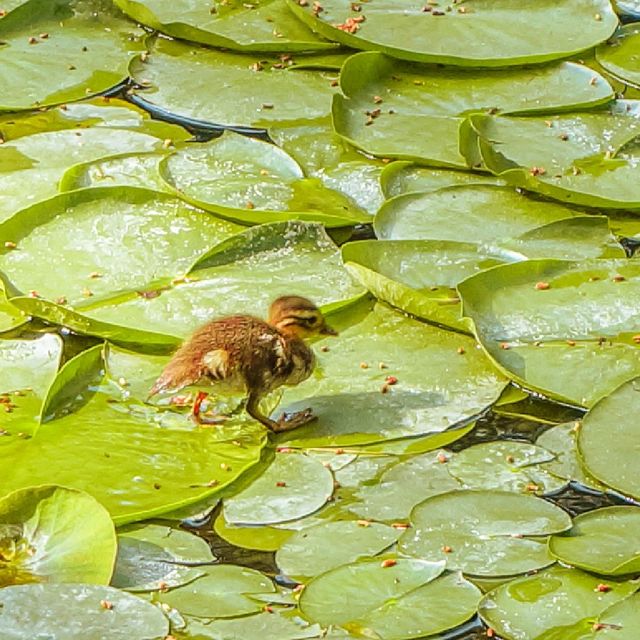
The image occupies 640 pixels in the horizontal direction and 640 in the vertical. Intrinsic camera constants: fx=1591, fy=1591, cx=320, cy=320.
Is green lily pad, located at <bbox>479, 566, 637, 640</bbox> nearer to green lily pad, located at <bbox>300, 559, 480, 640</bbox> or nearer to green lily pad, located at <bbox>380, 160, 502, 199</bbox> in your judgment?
green lily pad, located at <bbox>300, 559, 480, 640</bbox>

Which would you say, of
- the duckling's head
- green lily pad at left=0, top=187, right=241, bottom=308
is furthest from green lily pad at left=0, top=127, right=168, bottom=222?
the duckling's head

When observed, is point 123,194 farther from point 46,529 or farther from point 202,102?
point 46,529

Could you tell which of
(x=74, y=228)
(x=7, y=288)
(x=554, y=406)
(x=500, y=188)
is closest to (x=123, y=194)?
(x=74, y=228)

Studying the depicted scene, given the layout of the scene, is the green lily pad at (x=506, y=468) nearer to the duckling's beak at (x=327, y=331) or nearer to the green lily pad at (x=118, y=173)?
the duckling's beak at (x=327, y=331)

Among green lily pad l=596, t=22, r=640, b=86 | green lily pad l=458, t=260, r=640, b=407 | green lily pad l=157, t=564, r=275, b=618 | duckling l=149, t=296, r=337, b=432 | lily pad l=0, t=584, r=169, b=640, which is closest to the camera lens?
lily pad l=0, t=584, r=169, b=640

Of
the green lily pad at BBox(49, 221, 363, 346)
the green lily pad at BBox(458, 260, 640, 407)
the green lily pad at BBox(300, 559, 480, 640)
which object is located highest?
the green lily pad at BBox(49, 221, 363, 346)

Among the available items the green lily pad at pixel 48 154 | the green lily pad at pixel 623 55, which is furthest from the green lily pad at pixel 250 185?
the green lily pad at pixel 623 55

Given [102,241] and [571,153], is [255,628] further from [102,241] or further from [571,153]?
[571,153]
